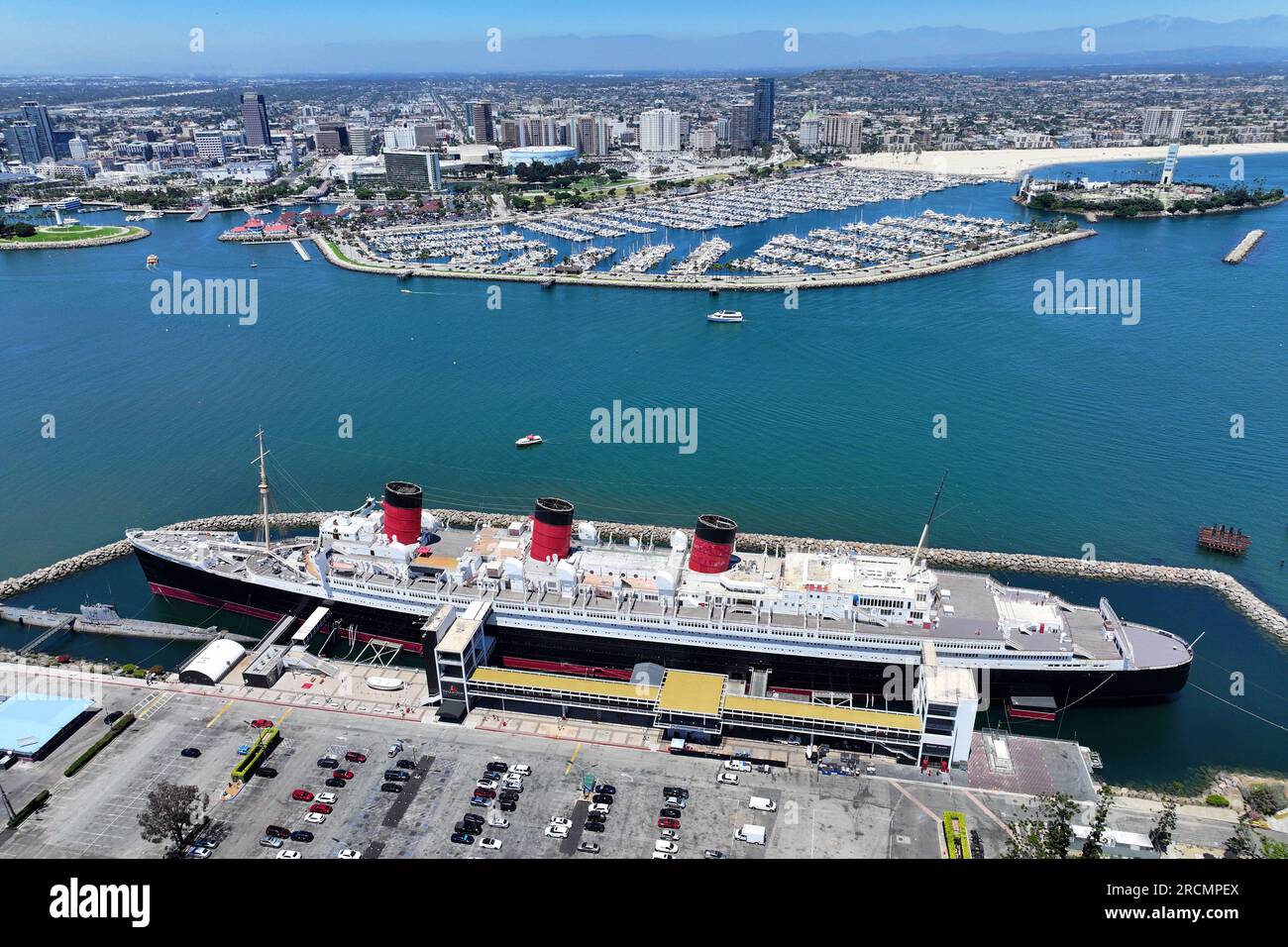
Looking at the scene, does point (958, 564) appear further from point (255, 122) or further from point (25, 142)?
point (255, 122)

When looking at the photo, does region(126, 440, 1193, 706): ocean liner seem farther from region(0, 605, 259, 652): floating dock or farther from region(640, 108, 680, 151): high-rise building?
region(640, 108, 680, 151): high-rise building

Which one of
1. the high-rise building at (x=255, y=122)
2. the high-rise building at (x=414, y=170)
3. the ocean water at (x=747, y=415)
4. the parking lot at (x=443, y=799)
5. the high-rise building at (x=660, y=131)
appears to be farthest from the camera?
the high-rise building at (x=255, y=122)

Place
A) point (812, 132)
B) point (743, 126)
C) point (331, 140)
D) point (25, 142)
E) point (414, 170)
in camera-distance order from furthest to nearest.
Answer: point (331, 140)
point (812, 132)
point (743, 126)
point (25, 142)
point (414, 170)

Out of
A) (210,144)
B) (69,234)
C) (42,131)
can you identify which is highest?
(42,131)

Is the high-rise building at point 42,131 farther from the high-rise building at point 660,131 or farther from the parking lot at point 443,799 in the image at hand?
the parking lot at point 443,799

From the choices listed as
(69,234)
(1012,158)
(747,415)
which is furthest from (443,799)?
(1012,158)

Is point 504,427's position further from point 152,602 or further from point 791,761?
point 791,761

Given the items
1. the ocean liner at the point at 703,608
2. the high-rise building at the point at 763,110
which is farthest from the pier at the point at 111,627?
the high-rise building at the point at 763,110
